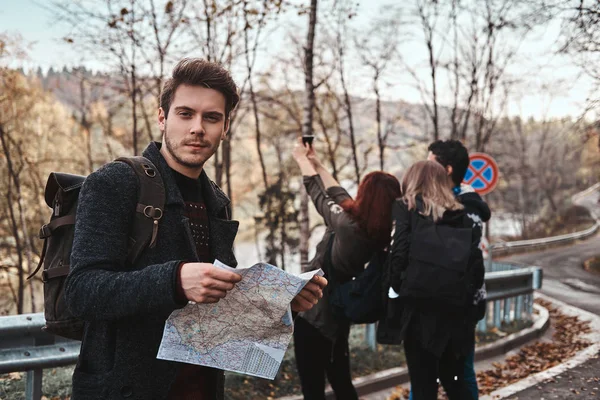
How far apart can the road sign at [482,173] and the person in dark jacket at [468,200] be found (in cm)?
589

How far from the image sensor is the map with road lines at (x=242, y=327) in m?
Answer: 1.72

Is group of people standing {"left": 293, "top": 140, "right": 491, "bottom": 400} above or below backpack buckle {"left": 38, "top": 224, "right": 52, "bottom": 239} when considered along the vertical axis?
below

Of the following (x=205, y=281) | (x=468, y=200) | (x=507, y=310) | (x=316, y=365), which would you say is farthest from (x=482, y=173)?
(x=205, y=281)

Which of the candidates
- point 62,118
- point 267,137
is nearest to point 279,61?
point 267,137

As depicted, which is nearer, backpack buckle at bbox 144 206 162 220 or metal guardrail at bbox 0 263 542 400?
backpack buckle at bbox 144 206 162 220

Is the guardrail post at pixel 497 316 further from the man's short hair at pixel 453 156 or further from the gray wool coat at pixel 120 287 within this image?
the gray wool coat at pixel 120 287

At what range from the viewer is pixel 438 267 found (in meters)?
3.65

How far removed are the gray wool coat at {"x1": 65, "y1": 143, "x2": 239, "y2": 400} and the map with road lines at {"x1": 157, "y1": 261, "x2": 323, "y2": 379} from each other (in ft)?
0.40

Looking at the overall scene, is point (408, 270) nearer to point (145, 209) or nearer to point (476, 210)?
point (476, 210)

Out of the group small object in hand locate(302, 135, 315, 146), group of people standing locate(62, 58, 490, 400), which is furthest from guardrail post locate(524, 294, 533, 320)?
group of people standing locate(62, 58, 490, 400)

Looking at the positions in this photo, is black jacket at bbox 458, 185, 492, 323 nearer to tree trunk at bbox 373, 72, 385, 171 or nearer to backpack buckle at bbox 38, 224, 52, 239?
backpack buckle at bbox 38, 224, 52, 239

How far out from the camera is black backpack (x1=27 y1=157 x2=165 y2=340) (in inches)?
72.1

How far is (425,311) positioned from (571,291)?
13588 millimetres

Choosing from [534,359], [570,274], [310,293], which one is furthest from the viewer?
[570,274]
